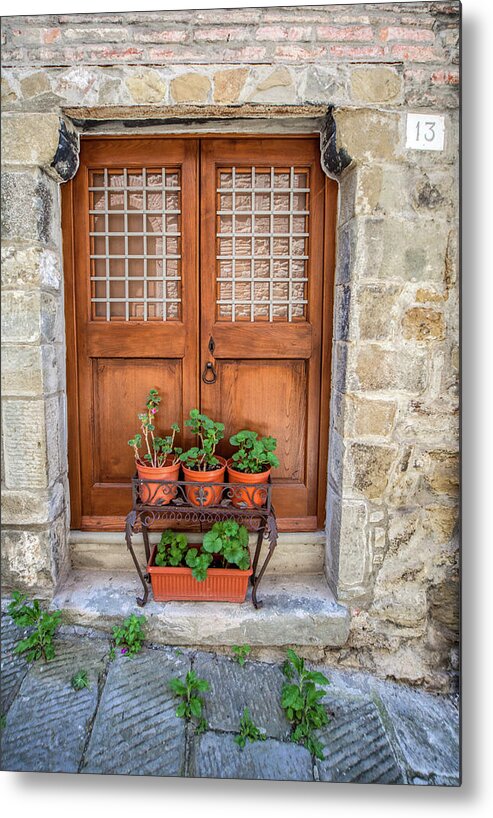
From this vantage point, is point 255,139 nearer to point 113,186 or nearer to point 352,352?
point 113,186

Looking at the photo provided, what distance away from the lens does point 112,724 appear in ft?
5.78

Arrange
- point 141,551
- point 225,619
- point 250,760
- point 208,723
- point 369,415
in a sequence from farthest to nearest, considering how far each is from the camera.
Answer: point 141,551
point 225,619
point 369,415
point 208,723
point 250,760

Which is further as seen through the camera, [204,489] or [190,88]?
[204,489]

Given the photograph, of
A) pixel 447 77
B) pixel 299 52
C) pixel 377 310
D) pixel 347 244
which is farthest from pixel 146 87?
pixel 377 310

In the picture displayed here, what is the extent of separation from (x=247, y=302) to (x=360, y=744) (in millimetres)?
1862

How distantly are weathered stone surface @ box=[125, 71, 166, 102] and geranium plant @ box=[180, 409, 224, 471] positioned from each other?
4.19ft

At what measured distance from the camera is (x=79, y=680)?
1.90m

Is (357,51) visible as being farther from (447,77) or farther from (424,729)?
(424,729)

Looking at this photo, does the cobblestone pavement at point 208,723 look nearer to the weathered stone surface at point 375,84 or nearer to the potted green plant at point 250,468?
the potted green plant at point 250,468

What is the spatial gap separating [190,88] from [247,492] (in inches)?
65.4

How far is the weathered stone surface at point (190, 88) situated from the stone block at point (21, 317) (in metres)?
0.99

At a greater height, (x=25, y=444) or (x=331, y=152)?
(x=331, y=152)

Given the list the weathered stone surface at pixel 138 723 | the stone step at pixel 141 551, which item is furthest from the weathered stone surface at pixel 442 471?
the weathered stone surface at pixel 138 723

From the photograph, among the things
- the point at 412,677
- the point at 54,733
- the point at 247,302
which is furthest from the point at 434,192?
the point at 54,733
